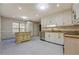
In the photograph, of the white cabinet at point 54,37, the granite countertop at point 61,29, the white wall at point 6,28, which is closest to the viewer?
the granite countertop at point 61,29

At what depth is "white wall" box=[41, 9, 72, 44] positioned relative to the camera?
213 inches

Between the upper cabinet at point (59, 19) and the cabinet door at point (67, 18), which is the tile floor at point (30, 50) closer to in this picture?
the cabinet door at point (67, 18)

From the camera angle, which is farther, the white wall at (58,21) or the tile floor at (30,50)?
the white wall at (58,21)

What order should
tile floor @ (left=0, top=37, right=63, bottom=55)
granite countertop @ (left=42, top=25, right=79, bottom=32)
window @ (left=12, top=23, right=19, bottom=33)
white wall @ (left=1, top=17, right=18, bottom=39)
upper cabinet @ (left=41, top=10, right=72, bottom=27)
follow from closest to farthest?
tile floor @ (left=0, top=37, right=63, bottom=55) < granite countertop @ (left=42, top=25, right=79, bottom=32) < upper cabinet @ (left=41, top=10, right=72, bottom=27) < white wall @ (left=1, top=17, right=18, bottom=39) < window @ (left=12, top=23, right=19, bottom=33)

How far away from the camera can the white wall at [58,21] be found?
17.8 feet

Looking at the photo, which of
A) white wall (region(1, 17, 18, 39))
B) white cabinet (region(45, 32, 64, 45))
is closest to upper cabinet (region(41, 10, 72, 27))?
white cabinet (region(45, 32, 64, 45))

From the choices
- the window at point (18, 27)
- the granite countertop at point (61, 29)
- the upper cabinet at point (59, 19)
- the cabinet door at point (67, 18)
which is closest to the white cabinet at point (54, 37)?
the granite countertop at point (61, 29)

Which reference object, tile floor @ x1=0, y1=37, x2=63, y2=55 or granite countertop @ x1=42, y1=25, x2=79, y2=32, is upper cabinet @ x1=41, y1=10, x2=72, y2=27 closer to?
granite countertop @ x1=42, y1=25, x2=79, y2=32

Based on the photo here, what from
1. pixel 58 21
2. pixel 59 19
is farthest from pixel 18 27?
pixel 59 19

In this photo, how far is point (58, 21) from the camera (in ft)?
20.3

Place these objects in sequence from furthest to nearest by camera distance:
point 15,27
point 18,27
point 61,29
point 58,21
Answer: point 18,27 < point 15,27 < point 58,21 < point 61,29

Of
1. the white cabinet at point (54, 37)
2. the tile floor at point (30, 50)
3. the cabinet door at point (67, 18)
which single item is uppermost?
the cabinet door at point (67, 18)

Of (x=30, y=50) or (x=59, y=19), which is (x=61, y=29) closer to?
(x=59, y=19)
